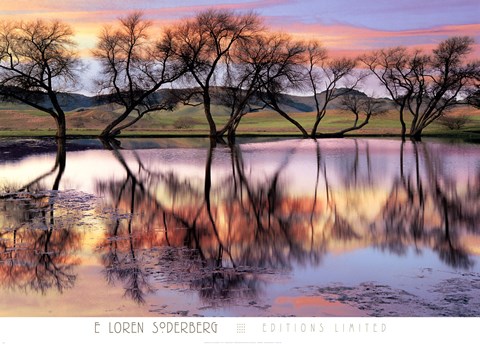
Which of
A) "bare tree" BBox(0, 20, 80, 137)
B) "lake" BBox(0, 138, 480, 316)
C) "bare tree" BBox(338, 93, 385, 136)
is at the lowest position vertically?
"lake" BBox(0, 138, 480, 316)

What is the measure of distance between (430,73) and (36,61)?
22.8m

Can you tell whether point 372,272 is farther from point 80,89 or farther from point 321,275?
point 80,89

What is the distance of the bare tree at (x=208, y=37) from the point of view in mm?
36562

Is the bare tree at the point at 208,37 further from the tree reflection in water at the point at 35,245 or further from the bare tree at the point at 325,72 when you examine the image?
the tree reflection in water at the point at 35,245

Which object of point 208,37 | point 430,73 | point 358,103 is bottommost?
point 358,103

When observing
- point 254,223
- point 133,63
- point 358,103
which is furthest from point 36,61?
point 254,223

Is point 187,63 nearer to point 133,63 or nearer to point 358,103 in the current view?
point 133,63

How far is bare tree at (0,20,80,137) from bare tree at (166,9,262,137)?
5.62 m

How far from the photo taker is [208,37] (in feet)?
122

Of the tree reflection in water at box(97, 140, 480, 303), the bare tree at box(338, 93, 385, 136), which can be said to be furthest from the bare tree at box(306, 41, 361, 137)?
the tree reflection in water at box(97, 140, 480, 303)

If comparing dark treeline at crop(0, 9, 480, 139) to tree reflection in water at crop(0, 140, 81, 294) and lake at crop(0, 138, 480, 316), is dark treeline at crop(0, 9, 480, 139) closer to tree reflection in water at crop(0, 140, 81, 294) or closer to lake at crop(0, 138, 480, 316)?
lake at crop(0, 138, 480, 316)

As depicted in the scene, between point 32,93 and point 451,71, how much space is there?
22.4 metres

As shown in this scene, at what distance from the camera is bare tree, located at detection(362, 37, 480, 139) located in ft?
116

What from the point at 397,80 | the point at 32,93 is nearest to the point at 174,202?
the point at 32,93
